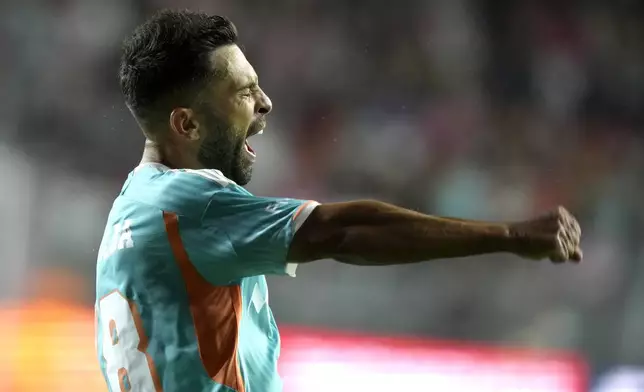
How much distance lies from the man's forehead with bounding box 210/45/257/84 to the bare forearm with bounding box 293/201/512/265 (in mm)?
260

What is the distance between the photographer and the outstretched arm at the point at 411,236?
719 mm

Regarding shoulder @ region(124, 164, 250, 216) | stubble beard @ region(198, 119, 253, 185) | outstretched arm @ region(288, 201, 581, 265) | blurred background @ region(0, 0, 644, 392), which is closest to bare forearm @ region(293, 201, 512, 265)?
outstretched arm @ region(288, 201, 581, 265)

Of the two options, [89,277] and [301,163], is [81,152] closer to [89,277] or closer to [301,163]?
[89,277]

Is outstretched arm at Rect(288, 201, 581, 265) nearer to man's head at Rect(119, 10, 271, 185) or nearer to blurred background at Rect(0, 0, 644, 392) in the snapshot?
man's head at Rect(119, 10, 271, 185)

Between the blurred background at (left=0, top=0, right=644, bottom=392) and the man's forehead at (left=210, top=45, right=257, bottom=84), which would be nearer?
the man's forehead at (left=210, top=45, right=257, bottom=84)

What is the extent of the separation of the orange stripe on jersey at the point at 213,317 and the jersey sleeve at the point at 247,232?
3 cm

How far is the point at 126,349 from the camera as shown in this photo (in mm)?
891

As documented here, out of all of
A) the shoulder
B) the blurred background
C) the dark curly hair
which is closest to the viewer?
the shoulder

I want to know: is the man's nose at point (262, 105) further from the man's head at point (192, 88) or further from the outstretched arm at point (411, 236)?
the outstretched arm at point (411, 236)

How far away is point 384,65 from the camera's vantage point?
9.05 feet

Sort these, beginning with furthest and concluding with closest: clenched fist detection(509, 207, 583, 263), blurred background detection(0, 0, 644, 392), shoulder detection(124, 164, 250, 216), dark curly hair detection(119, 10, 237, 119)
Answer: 1. blurred background detection(0, 0, 644, 392)
2. dark curly hair detection(119, 10, 237, 119)
3. shoulder detection(124, 164, 250, 216)
4. clenched fist detection(509, 207, 583, 263)

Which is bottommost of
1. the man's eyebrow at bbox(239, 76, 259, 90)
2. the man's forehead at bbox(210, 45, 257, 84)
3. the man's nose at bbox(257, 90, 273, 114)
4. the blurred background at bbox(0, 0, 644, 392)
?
the blurred background at bbox(0, 0, 644, 392)

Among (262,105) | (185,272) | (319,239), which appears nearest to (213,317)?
(185,272)

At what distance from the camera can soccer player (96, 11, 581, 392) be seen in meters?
0.74
